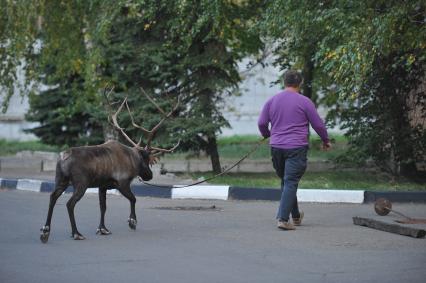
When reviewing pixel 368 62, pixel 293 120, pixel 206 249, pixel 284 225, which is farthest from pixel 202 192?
pixel 206 249

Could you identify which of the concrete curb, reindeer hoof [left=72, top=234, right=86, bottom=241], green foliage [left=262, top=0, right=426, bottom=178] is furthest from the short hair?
the concrete curb

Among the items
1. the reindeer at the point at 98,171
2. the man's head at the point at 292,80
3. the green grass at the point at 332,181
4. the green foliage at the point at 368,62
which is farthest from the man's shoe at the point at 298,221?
the green grass at the point at 332,181

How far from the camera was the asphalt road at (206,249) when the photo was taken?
8016 millimetres

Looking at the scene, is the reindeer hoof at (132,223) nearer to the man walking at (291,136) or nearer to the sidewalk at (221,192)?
the man walking at (291,136)

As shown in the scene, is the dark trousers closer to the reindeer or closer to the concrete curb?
the reindeer

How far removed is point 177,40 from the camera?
19.7 metres

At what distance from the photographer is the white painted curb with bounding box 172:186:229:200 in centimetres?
1545

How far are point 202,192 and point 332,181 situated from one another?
3.13 metres

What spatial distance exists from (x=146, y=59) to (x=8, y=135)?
49.5ft

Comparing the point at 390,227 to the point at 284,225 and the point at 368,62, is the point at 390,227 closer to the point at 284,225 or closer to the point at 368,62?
the point at 284,225

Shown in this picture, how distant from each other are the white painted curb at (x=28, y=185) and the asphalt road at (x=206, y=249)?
3.50 metres

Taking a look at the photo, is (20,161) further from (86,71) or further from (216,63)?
(216,63)

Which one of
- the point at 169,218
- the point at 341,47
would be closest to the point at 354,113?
the point at 341,47

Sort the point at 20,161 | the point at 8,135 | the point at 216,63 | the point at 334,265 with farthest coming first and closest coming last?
the point at 8,135 < the point at 20,161 < the point at 216,63 < the point at 334,265
